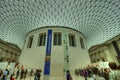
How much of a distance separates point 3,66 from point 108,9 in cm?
2960

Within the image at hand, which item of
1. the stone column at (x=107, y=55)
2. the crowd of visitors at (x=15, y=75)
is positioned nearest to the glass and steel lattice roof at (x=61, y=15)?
the stone column at (x=107, y=55)

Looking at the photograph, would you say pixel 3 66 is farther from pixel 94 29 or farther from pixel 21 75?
pixel 94 29

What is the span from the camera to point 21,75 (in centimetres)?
1421

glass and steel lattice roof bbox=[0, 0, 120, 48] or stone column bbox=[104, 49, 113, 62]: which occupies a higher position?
glass and steel lattice roof bbox=[0, 0, 120, 48]

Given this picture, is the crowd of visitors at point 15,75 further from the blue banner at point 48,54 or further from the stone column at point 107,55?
the stone column at point 107,55

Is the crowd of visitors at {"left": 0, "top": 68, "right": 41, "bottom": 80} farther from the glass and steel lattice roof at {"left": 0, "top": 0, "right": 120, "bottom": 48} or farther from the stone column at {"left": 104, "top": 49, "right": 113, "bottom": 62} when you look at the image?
the stone column at {"left": 104, "top": 49, "right": 113, "bottom": 62}

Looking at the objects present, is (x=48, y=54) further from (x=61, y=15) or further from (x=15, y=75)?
(x=61, y=15)

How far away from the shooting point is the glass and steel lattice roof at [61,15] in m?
19.4

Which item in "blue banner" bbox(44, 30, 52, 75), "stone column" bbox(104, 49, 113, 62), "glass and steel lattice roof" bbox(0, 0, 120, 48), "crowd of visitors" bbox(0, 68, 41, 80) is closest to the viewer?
"crowd of visitors" bbox(0, 68, 41, 80)

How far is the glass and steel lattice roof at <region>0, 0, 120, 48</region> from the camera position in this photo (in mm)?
19406

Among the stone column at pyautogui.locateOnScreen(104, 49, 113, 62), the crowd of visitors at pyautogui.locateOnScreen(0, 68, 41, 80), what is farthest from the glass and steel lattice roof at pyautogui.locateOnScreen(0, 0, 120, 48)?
the crowd of visitors at pyautogui.locateOnScreen(0, 68, 41, 80)

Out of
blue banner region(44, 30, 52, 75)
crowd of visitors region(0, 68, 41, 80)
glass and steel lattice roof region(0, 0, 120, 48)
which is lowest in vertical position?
crowd of visitors region(0, 68, 41, 80)

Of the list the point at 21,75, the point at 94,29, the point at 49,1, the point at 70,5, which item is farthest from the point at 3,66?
the point at 94,29

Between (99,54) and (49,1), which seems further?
(99,54)
